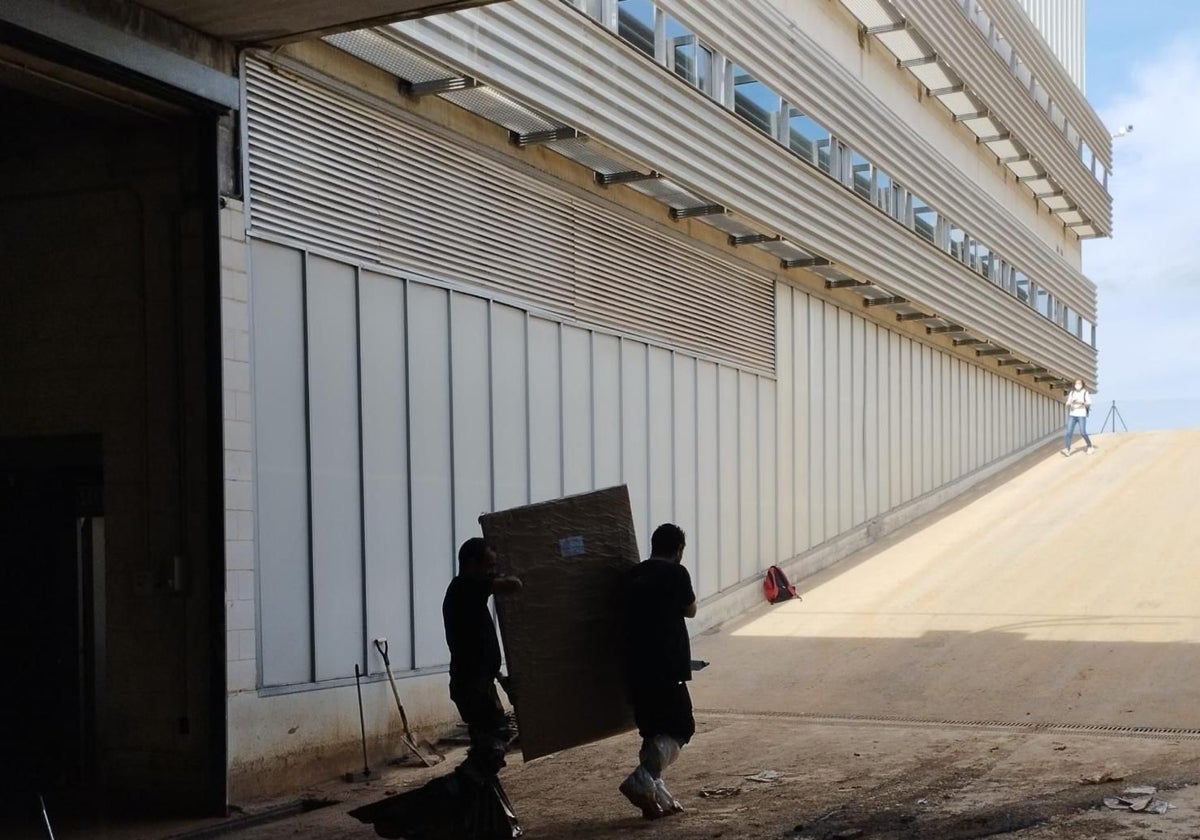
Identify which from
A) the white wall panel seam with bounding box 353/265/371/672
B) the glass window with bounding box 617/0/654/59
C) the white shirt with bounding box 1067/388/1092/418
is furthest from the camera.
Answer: the white shirt with bounding box 1067/388/1092/418

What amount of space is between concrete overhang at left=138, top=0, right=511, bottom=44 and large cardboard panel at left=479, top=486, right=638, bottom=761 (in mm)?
3451

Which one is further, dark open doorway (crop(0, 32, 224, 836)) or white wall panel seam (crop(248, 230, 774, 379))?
white wall panel seam (crop(248, 230, 774, 379))

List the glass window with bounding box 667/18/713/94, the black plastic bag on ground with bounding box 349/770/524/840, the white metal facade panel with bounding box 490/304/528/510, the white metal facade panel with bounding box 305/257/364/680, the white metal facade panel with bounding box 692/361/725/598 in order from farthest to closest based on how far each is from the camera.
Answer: the white metal facade panel with bounding box 692/361/725/598, the glass window with bounding box 667/18/713/94, the white metal facade panel with bounding box 490/304/528/510, the white metal facade panel with bounding box 305/257/364/680, the black plastic bag on ground with bounding box 349/770/524/840

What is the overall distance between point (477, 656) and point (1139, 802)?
3875 millimetres

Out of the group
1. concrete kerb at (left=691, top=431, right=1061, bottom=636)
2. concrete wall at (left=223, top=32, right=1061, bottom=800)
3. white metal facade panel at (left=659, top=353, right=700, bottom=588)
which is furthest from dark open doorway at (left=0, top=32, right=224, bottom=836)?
concrete kerb at (left=691, top=431, right=1061, bottom=636)

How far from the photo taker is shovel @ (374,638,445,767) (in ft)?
36.6

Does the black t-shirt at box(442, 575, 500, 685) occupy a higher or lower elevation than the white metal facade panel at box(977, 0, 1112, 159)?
lower

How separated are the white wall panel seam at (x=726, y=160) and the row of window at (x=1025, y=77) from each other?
5253mm

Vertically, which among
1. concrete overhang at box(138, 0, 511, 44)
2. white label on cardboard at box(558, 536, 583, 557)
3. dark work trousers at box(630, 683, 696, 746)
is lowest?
dark work trousers at box(630, 683, 696, 746)

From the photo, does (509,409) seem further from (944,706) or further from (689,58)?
(689,58)

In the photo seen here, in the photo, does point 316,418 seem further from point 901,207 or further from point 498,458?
point 901,207

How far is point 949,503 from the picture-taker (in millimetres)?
27594

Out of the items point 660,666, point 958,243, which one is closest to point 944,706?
point 660,666

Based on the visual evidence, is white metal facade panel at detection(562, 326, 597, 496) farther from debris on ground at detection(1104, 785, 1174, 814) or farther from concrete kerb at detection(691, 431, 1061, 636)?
debris on ground at detection(1104, 785, 1174, 814)
